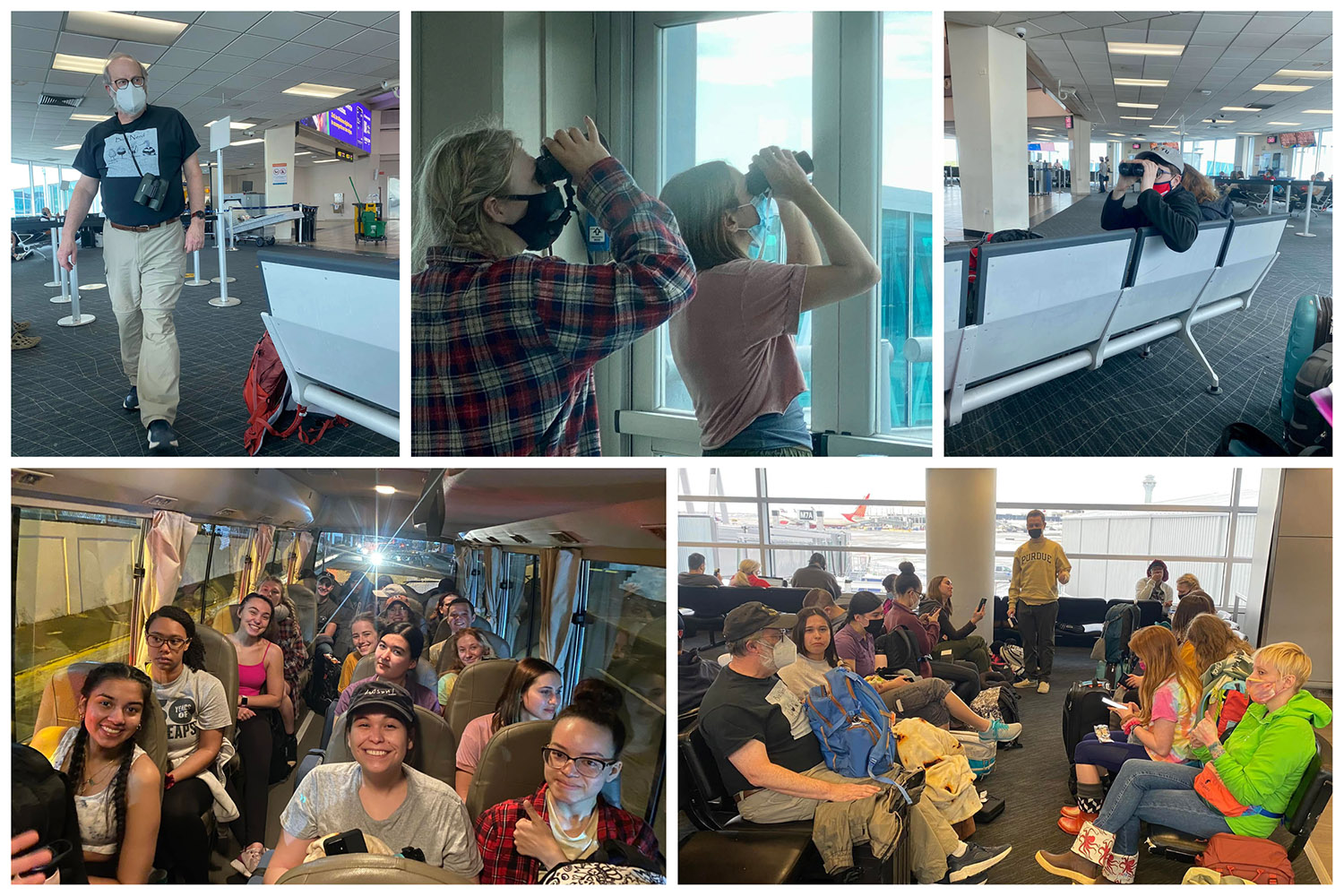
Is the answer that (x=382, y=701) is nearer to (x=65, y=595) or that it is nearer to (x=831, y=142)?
(x=65, y=595)

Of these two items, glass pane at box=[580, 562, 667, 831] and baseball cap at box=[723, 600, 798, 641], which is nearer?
glass pane at box=[580, 562, 667, 831]

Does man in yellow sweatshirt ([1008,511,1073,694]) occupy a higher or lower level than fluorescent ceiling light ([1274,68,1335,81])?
lower

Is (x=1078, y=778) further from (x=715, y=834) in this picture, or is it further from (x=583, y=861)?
(x=583, y=861)

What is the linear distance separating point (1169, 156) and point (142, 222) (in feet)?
9.75

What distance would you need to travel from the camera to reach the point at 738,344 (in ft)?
5.89

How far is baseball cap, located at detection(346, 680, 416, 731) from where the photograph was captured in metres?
2.01

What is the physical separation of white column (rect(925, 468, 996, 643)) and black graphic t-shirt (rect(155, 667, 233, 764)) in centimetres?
195

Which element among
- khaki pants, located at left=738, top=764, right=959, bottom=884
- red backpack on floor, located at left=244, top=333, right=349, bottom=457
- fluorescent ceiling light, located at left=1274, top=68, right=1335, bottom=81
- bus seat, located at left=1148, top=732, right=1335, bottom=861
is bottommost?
khaki pants, located at left=738, top=764, right=959, bottom=884

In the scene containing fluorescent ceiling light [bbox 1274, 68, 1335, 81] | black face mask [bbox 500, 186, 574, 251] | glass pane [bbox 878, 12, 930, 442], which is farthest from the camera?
fluorescent ceiling light [bbox 1274, 68, 1335, 81]

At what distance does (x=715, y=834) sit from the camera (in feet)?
6.91

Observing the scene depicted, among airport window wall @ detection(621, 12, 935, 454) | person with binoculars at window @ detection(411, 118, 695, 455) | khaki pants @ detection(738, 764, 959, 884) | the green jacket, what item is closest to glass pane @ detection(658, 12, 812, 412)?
airport window wall @ detection(621, 12, 935, 454)

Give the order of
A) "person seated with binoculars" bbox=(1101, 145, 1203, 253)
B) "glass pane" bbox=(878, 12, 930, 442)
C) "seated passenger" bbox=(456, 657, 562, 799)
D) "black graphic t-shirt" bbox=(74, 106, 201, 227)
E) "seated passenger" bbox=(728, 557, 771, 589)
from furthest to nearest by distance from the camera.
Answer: "seated passenger" bbox=(728, 557, 771, 589) < "person seated with binoculars" bbox=(1101, 145, 1203, 253) < "black graphic t-shirt" bbox=(74, 106, 201, 227) < "seated passenger" bbox=(456, 657, 562, 799) < "glass pane" bbox=(878, 12, 930, 442)

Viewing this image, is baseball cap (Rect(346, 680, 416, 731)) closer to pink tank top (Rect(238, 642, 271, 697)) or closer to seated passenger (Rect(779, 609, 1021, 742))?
pink tank top (Rect(238, 642, 271, 697))

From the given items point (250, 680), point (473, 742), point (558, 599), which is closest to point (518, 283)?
point (558, 599)
